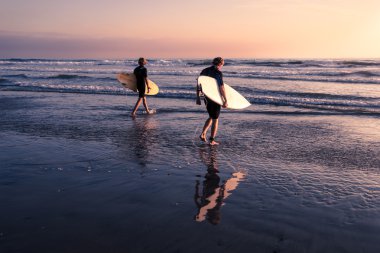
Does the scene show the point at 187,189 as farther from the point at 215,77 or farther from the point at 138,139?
the point at 138,139

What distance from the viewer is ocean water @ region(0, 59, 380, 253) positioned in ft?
12.2

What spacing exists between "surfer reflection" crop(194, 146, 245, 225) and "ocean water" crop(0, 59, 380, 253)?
0.06 feet

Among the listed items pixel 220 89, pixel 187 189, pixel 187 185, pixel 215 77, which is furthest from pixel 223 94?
pixel 187 189

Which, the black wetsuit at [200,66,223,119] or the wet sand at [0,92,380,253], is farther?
the black wetsuit at [200,66,223,119]

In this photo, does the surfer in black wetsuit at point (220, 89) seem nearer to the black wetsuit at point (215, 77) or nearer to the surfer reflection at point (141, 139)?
the black wetsuit at point (215, 77)

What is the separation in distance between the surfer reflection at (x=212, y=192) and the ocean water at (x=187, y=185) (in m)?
0.02

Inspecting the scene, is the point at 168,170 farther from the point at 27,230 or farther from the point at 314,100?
the point at 314,100

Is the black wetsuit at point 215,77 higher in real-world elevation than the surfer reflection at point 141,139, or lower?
higher

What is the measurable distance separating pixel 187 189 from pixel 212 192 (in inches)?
14.4

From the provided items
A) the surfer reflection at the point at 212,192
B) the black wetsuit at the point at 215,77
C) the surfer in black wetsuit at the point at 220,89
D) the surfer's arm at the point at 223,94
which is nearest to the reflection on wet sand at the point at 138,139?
the surfer reflection at the point at 212,192

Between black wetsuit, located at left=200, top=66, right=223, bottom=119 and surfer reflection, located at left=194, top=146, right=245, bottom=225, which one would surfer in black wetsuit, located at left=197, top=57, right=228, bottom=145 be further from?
surfer reflection, located at left=194, top=146, right=245, bottom=225

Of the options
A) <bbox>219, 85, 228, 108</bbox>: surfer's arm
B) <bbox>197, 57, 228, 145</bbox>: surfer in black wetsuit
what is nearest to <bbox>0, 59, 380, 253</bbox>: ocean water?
<bbox>197, 57, 228, 145</bbox>: surfer in black wetsuit

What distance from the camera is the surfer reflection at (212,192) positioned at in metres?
4.31

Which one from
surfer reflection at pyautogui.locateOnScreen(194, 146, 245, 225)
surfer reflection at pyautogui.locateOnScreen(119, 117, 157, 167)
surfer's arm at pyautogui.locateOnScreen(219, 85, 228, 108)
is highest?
surfer's arm at pyautogui.locateOnScreen(219, 85, 228, 108)
